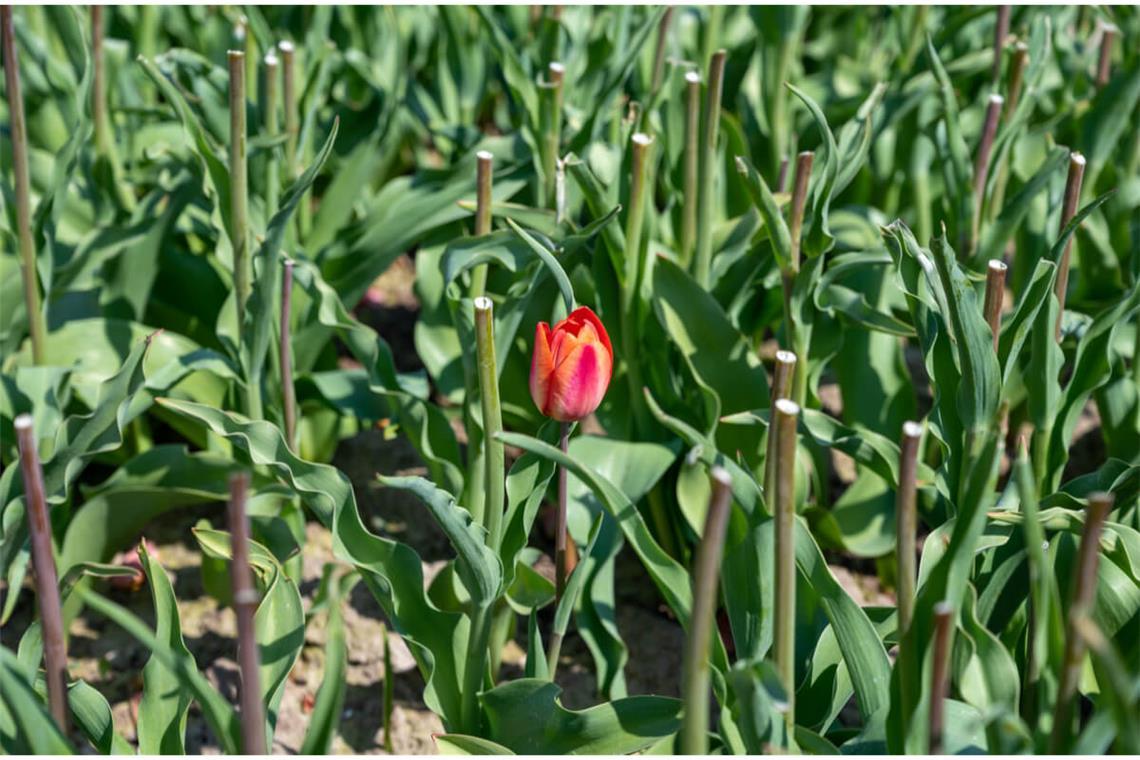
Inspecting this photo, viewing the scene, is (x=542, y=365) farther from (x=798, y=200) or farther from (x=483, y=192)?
(x=798, y=200)

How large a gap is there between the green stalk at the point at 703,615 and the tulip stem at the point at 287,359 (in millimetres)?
941

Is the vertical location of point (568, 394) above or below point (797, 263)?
below

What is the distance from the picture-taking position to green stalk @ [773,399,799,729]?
128 cm

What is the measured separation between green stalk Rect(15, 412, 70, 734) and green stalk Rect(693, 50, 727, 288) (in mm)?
1194

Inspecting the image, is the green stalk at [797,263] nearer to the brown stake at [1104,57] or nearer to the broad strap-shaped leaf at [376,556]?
the broad strap-shaped leaf at [376,556]

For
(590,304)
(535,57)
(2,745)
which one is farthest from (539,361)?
(535,57)

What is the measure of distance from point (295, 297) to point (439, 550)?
1.88 ft

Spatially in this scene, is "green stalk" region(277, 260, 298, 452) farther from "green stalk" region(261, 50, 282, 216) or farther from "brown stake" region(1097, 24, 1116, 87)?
"brown stake" region(1097, 24, 1116, 87)

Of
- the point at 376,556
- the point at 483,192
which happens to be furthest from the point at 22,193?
the point at 376,556

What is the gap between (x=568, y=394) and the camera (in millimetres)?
1616

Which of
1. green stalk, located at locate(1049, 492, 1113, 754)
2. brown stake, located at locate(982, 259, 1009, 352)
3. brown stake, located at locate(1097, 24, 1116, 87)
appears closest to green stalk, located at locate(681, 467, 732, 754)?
green stalk, located at locate(1049, 492, 1113, 754)

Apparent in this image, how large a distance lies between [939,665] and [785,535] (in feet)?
0.62

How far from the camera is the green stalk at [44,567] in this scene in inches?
53.1

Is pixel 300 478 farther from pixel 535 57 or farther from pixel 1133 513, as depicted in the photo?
pixel 535 57
